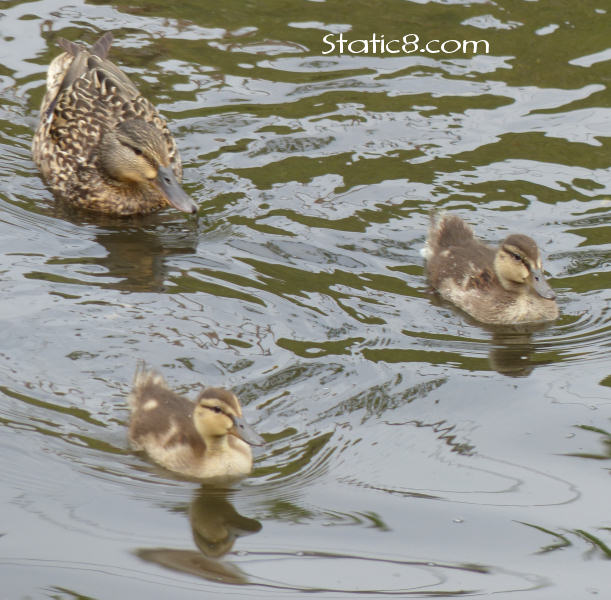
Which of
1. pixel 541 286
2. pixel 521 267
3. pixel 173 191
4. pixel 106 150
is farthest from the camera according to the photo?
pixel 106 150

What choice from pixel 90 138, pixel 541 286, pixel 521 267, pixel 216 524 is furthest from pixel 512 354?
pixel 90 138

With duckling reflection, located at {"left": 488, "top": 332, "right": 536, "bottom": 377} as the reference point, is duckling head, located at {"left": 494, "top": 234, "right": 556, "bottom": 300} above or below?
above

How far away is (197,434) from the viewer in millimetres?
5262

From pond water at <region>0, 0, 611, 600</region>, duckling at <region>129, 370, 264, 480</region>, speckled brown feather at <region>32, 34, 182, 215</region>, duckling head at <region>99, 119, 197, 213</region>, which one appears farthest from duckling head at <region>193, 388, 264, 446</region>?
speckled brown feather at <region>32, 34, 182, 215</region>

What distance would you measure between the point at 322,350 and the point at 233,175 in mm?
2102

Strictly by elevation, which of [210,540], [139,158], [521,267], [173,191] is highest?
[139,158]

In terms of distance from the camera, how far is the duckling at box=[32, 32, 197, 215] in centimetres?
752

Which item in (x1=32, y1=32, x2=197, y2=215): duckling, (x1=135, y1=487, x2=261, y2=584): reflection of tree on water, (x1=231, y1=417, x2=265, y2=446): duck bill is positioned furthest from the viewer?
(x1=32, y1=32, x2=197, y2=215): duckling

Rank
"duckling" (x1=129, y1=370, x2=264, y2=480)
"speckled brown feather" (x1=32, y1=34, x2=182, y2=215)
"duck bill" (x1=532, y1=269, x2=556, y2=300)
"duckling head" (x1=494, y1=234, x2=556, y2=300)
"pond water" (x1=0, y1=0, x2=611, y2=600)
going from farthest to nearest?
1. "speckled brown feather" (x1=32, y1=34, x2=182, y2=215)
2. "duckling head" (x1=494, y1=234, x2=556, y2=300)
3. "duck bill" (x1=532, y1=269, x2=556, y2=300)
4. "duckling" (x1=129, y1=370, x2=264, y2=480)
5. "pond water" (x1=0, y1=0, x2=611, y2=600)

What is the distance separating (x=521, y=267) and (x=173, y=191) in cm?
198

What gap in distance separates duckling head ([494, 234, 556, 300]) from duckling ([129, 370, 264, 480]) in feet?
6.51

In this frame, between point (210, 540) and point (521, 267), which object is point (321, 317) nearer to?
point (521, 267)

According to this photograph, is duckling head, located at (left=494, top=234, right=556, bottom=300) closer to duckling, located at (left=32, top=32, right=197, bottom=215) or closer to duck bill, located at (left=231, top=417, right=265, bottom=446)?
duckling, located at (left=32, top=32, right=197, bottom=215)

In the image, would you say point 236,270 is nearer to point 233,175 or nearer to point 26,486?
point 233,175
